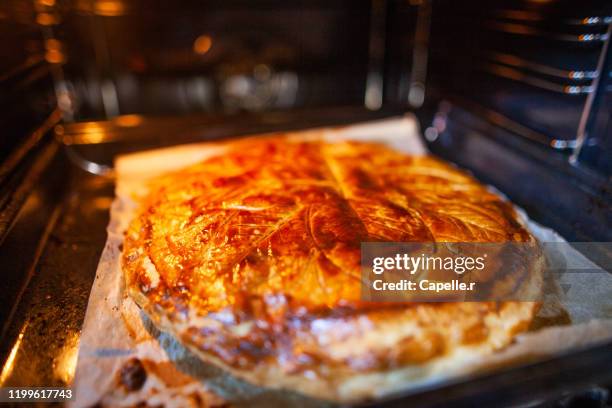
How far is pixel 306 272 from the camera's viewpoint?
1.30 metres

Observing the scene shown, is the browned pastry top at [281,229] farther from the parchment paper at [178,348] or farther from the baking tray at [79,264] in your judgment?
the baking tray at [79,264]

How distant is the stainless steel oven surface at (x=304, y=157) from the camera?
116cm

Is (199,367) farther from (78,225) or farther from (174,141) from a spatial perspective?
(174,141)

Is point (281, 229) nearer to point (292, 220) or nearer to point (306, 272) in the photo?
point (292, 220)

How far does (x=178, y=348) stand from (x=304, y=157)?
1.10 metres

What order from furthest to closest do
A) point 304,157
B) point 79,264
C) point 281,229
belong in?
point 304,157
point 79,264
point 281,229

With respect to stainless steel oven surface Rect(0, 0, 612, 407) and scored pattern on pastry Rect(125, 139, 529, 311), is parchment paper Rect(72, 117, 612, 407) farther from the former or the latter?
scored pattern on pastry Rect(125, 139, 529, 311)

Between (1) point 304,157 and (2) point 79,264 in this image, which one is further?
(1) point 304,157

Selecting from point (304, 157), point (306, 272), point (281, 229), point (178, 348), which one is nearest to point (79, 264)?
point (178, 348)

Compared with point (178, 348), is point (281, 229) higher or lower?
higher

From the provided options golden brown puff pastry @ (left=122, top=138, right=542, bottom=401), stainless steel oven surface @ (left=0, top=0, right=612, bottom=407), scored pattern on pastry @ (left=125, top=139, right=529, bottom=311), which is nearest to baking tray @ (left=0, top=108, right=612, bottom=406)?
stainless steel oven surface @ (left=0, top=0, right=612, bottom=407)

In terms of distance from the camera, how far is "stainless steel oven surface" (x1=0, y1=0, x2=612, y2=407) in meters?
1.16

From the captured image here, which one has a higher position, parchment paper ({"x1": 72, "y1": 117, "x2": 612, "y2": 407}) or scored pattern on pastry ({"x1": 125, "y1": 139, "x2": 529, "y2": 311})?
scored pattern on pastry ({"x1": 125, "y1": 139, "x2": 529, "y2": 311})

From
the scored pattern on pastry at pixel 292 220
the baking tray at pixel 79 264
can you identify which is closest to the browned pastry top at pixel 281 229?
the scored pattern on pastry at pixel 292 220
